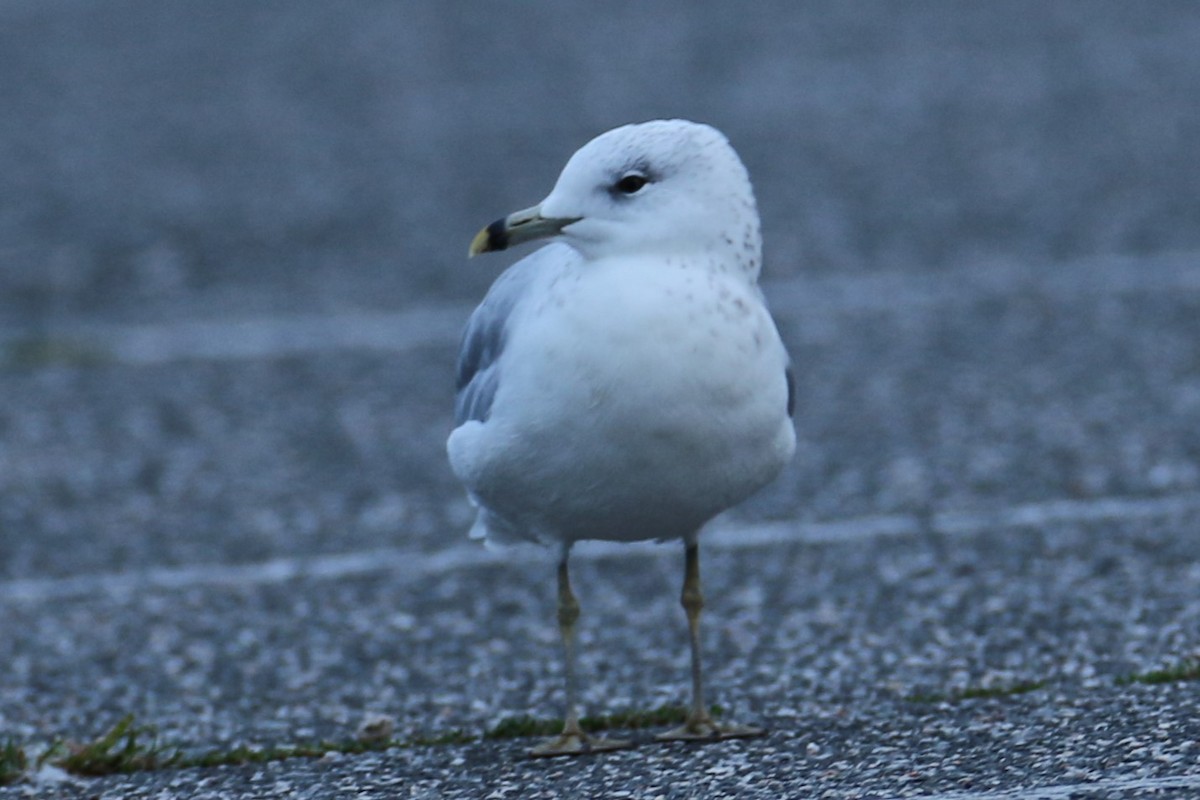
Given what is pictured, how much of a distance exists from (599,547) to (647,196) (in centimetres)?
269

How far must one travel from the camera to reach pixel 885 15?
56.1 feet

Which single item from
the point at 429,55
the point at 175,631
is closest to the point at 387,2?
the point at 429,55

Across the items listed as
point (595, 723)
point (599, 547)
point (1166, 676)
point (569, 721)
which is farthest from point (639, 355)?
point (599, 547)

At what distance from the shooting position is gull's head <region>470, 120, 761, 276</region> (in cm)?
374

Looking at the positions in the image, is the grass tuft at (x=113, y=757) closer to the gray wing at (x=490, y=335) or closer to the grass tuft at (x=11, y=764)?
the grass tuft at (x=11, y=764)

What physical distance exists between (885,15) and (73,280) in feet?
29.7

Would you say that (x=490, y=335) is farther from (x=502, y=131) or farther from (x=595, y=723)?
(x=502, y=131)

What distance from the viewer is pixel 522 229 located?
12.5 ft

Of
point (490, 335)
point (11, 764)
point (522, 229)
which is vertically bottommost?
point (11, 764)

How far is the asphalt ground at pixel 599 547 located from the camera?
4566 mm

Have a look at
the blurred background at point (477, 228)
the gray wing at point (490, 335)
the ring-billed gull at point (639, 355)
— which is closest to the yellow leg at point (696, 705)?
the ring-billed gull at point (639, 355)

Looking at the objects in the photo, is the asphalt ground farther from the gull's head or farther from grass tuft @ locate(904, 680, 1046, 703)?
the gull's head

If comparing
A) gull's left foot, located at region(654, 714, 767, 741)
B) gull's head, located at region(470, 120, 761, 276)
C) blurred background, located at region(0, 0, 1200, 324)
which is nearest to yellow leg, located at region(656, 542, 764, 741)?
gull's left foot, located at region(654, 714, 767, 741)

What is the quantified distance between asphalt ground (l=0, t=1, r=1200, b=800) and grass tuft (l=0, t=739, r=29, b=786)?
5 cm
